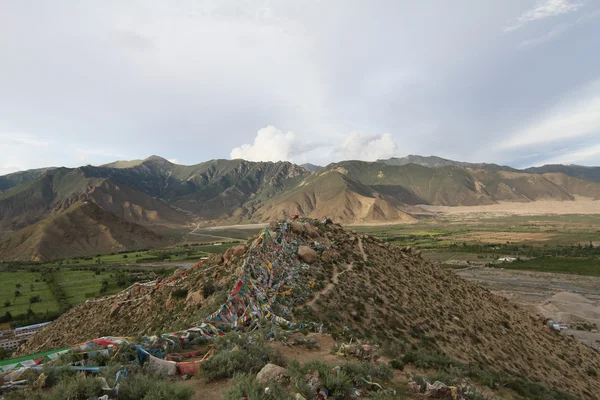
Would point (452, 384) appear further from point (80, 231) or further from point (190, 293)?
point (80, 231)

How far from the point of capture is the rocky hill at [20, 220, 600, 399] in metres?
16.4

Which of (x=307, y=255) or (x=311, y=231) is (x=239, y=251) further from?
(x=311, y=231)

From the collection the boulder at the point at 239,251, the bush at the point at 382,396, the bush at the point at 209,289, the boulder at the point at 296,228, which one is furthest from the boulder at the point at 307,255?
the bush at the point at 382,396

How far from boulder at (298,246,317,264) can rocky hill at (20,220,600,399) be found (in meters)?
0.07

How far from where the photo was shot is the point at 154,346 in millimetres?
9844

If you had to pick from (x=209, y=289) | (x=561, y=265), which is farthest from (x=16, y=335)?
(x=561, y=265)

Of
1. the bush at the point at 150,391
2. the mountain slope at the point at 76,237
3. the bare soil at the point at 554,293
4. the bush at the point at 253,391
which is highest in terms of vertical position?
the bush at the point at 150,391

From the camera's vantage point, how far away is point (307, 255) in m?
21.2

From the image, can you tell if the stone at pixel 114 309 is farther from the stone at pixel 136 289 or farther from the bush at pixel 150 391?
the bush at pixel 150 391

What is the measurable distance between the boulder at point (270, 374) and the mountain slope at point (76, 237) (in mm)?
141084

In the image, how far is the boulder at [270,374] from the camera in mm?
7575

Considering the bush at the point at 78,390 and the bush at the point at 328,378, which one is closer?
the bush at the point at 78,390

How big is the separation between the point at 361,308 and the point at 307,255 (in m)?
5.27

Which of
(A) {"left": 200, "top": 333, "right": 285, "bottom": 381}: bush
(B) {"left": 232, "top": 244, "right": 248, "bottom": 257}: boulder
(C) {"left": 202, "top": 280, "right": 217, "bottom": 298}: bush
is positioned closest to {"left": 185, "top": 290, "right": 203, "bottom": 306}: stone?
(C) {"left": 202, "top": 280, "right": 217, "bottom": 298}: bush
